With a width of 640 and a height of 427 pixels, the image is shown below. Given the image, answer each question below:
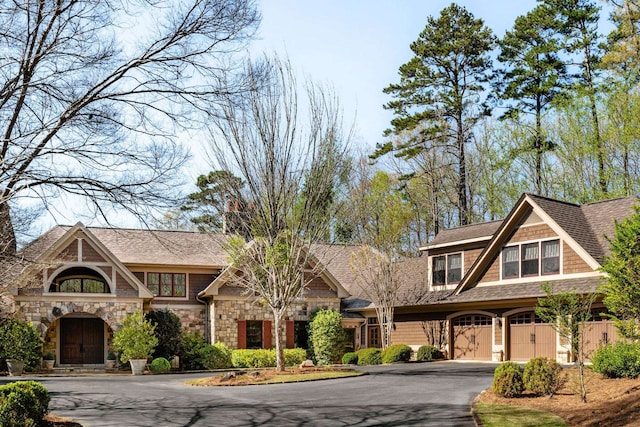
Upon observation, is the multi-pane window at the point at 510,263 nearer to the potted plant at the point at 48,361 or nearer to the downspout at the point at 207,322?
the downspout at the point at 207,322

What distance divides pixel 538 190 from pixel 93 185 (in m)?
29.2

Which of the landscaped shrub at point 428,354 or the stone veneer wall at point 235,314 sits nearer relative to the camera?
the landscaped shrub at point 428,354

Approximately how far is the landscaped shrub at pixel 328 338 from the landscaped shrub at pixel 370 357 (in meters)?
1.32

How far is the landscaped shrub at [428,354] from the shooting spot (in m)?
30.7

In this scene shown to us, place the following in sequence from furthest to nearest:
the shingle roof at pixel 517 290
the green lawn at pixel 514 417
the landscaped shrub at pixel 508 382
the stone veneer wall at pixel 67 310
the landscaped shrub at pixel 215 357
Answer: the landscaped shrub at pixel 215 357
the stone veneer wall at pixel 67 310
the shingle roof at pixel 517 290
the landscaped shrub at pixel 508 382
the green lawn at pixel 514 417

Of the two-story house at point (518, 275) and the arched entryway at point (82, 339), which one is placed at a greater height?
the two-story house at point (518, 275)

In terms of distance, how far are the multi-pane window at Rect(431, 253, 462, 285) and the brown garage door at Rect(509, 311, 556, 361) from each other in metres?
3.93

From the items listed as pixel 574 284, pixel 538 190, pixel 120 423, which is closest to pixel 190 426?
pixel 120 423

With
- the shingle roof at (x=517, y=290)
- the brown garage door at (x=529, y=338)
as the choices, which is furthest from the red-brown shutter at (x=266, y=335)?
the brown garage door at (x=529, y=338)

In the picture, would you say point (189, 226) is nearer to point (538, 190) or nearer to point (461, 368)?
point (538, 190)

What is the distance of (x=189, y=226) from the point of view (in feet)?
157

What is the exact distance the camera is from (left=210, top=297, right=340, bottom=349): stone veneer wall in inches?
1265

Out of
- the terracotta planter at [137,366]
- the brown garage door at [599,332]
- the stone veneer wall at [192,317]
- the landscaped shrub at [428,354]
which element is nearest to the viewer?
the brown garage door at [599,332]

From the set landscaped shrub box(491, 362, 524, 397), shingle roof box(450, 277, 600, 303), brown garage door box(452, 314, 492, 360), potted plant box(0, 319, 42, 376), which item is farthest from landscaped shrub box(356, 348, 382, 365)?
landscaped shrub box(491, 362, 524, 397)
